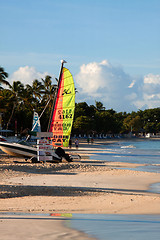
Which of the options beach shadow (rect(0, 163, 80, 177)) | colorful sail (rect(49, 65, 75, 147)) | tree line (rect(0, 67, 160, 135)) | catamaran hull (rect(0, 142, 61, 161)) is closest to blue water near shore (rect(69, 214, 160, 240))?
beach shadow (rect(0, 163, 80, 177))

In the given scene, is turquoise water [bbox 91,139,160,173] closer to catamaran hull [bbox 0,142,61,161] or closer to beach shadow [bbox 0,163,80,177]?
beach shadow [bbox 0,163,80,177]

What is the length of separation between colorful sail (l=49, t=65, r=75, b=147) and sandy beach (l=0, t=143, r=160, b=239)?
5280 mm

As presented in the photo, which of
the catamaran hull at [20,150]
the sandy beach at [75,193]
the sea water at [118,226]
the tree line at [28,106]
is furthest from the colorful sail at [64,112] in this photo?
the tree line at [28,106]

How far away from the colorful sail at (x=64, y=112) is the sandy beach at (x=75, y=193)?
17.3 ft

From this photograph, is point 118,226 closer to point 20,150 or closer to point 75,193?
point 75,193

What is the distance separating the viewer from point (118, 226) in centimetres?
952

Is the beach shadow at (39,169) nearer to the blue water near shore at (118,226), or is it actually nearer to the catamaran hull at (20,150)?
the catamaran hull at (20,150)

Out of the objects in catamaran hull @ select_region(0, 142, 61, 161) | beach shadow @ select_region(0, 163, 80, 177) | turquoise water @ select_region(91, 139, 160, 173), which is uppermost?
catamaran hull @ select_region(0, 142, 61, 161)

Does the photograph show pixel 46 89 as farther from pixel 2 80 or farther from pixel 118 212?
A: pixel 118 212

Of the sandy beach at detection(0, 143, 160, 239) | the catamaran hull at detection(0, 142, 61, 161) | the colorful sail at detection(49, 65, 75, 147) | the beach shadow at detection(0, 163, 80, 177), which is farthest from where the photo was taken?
the catamaran hull at detection(0, 142, 61, 161)

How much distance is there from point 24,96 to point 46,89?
1006 centimetres

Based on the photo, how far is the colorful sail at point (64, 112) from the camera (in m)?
28.1

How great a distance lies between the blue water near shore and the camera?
8582 millimetres

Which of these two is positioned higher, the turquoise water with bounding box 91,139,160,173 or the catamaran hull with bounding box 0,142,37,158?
the catamaran hull with bounding box 0,142,37,158
